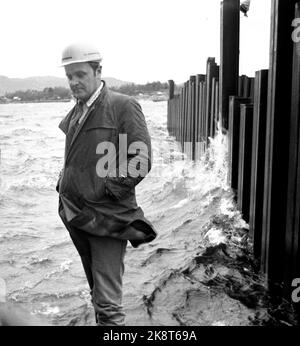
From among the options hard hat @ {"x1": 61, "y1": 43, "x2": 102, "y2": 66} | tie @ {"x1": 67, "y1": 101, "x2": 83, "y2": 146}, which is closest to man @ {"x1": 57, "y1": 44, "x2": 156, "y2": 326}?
hard hat @ {"x1": 61, "y1": 43, "x2": 102, "y2": 66}

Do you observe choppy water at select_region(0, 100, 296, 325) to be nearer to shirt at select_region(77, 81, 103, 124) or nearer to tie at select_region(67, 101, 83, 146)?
tie at select_region(67, 101, 83, 146)

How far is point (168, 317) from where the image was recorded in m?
4.66

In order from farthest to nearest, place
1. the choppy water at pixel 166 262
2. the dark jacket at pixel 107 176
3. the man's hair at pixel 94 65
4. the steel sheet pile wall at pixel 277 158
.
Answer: the choppy water at pixel 166 262 → the steel sheet pile wall at pixel 277 158 → the man's hair at pixel 94 65 → the dark jacket at pixel 107 176

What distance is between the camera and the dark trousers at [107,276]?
353 centimetres

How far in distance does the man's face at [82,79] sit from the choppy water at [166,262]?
2153 mm

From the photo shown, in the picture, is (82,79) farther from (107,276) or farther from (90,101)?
(107,276)

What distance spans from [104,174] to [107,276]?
0.71 metres

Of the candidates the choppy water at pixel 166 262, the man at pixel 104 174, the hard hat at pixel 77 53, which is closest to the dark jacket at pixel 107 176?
the man at pixel 104 174

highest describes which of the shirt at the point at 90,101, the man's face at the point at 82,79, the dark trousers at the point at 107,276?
the man's face at the point at 82,79

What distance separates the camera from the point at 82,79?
354 centimetres

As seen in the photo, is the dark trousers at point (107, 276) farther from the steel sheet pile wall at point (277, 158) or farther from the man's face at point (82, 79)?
the steel sheet pile wall at point (277, 158)

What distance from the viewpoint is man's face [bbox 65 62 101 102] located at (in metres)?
3.51
